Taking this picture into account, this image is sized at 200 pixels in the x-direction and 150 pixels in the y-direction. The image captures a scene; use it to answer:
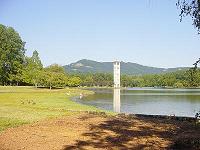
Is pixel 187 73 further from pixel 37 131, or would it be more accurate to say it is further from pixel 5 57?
pixel 5 57

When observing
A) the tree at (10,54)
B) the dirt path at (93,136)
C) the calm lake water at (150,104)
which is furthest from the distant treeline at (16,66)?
the dirt path at (93,136)

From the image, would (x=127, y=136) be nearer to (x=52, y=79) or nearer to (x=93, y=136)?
(x=93, y=136)

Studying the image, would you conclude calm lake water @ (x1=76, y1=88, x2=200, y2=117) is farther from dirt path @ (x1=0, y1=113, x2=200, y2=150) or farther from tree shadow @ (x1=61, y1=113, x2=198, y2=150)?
dirt path @ (x1=0, y1=113, x2=200, y2=150)

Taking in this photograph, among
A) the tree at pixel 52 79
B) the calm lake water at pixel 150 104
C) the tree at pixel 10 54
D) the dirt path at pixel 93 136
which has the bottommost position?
the calm lake water at pixel 150 104

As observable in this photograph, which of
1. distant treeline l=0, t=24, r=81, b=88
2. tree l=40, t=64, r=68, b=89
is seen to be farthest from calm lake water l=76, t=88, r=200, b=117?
distant treeline l=0, t=24, r=81, b=88

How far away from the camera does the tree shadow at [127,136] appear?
1394 cm

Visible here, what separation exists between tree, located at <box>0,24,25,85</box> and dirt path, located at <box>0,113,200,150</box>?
95793mm

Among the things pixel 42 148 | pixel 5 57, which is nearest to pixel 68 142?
pixel 42 148

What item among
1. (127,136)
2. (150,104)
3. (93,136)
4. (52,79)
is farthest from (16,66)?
(127,136)

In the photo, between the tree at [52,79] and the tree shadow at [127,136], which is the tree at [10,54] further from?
the tree shadow at [127,136]

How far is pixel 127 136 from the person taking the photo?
15656mm

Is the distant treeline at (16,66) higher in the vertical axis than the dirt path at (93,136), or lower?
higher

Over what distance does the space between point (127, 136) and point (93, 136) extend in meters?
1.59

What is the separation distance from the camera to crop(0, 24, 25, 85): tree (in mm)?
112250
